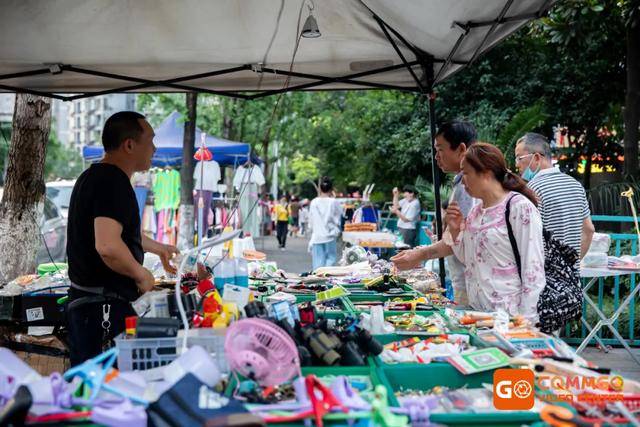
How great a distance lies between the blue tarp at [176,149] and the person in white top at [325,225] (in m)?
4.12

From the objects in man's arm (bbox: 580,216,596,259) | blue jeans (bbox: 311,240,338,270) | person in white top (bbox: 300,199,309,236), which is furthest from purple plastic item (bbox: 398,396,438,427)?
person in white top (bbox: 300,199,309,236)

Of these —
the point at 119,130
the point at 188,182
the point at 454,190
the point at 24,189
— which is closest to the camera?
the point at 119,130

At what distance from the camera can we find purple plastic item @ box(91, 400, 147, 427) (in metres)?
1.95

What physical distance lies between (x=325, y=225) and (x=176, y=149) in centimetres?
629

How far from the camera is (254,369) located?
2227mm

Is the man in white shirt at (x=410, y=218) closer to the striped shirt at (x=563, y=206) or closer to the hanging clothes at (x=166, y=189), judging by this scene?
the hanging clothes at (x=166, y=189)

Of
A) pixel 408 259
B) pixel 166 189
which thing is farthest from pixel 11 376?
pixel 166 189

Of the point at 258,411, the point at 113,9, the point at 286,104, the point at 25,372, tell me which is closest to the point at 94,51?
the point at 113,9

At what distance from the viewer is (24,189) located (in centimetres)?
639

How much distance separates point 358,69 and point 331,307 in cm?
273

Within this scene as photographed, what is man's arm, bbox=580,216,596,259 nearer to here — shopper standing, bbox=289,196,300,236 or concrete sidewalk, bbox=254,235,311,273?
concrete sidewalk, bbox=254,235,311,273

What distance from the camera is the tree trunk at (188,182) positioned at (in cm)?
1355

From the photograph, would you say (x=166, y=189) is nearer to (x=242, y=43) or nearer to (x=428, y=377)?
(x=242, y=43)

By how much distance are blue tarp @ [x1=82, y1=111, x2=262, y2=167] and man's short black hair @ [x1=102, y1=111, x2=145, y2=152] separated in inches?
413
